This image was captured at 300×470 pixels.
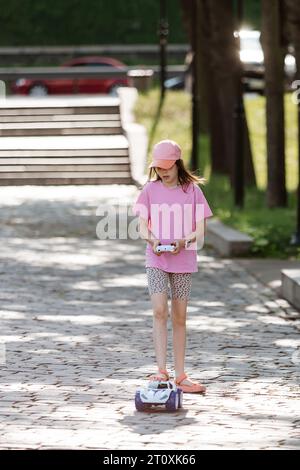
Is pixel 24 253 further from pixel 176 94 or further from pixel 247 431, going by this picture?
pixel 176 94

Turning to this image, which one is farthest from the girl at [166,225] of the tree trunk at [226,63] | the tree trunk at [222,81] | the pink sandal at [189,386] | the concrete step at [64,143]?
the concrete step at [64,143]

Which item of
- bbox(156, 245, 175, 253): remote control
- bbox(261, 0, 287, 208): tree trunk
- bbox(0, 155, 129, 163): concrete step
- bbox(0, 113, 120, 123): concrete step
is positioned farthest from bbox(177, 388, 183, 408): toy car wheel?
bbox(0, 113, 120, 123): concrete step

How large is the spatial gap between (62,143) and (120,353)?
1909cm

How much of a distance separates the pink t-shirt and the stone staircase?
59.8 ft

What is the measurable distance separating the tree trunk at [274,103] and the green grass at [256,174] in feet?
1.09

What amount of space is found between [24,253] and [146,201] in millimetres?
8915

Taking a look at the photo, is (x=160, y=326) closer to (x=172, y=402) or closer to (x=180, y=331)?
(x=180, y=331)

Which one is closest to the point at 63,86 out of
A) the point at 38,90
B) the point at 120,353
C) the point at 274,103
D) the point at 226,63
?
the point at 38,90

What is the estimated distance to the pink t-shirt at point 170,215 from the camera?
32.1 feet

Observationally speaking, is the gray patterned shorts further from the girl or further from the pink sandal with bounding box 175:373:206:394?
the pink sandal with bounding box 175:373:206:394

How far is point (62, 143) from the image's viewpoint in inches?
1200

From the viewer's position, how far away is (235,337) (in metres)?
12.5

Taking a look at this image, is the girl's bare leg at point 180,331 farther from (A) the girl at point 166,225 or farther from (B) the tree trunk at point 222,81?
(B) the tree trunk at point 222,81
